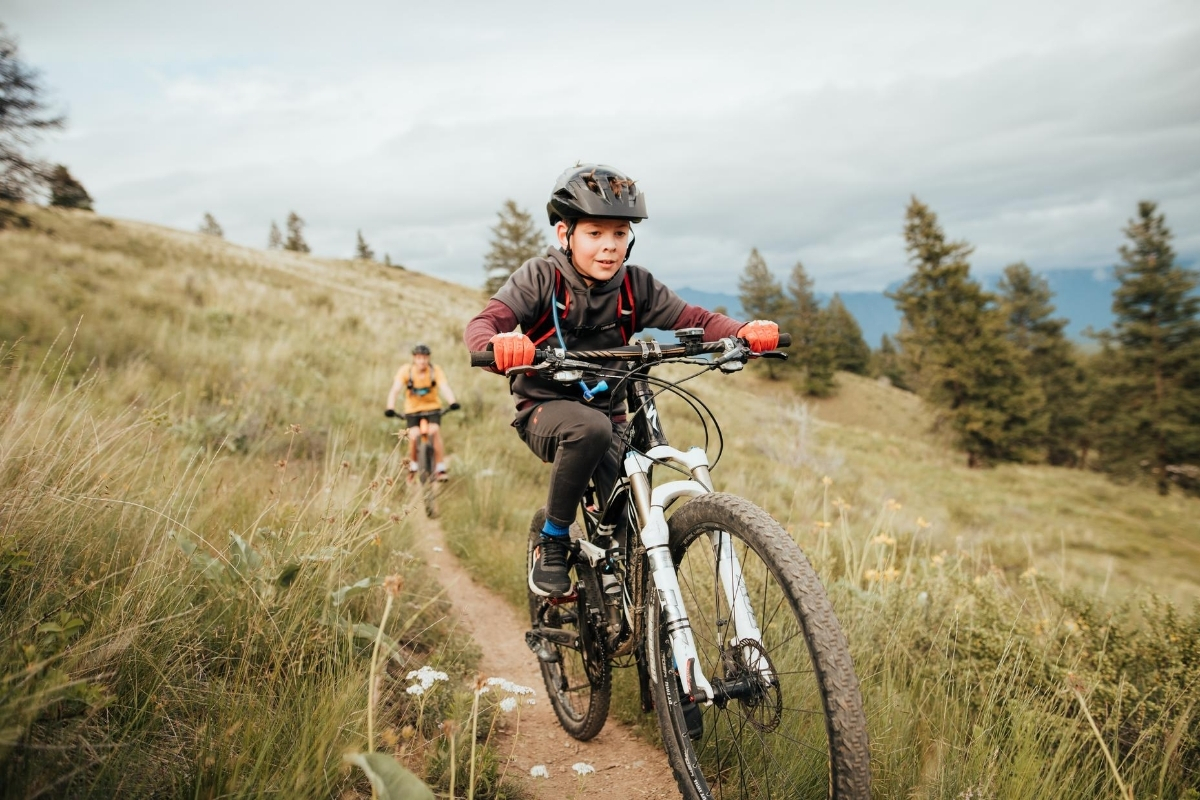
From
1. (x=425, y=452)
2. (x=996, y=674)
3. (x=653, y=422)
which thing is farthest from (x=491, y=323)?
(x=425, y=452)

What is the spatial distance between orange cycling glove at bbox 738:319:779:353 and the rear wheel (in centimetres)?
137

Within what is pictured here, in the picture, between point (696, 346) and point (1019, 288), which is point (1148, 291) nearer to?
point (1019, 288)

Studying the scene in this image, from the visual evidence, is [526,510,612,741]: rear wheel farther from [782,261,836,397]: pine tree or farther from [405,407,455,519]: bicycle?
[782,261,836,397]: pine tree

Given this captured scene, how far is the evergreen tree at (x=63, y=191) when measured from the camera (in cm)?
1013

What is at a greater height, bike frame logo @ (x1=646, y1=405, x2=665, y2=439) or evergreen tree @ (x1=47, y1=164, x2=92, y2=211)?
evergreen tree @ (x1=47, y1=164, x2=92, y2=211)

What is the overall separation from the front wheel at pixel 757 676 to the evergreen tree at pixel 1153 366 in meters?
41.7

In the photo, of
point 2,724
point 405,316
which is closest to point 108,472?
point 2,724

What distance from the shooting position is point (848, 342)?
74.4 m

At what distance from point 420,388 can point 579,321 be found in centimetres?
622

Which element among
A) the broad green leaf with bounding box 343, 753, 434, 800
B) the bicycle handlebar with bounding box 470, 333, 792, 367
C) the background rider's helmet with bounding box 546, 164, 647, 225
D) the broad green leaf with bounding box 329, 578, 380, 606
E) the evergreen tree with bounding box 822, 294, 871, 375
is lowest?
the broad green leaf with bounding box 329, 578, 380, 606

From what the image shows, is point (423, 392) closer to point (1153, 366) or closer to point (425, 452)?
point (425, 452)

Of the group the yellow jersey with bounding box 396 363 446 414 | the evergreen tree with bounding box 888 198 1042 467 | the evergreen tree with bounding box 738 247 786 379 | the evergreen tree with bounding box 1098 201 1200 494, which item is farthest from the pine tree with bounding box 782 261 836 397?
the yellow jersey with bounding box 396 363 446 414

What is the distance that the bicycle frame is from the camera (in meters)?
2.22

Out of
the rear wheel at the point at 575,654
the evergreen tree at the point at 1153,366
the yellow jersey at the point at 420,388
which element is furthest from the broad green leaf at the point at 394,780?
the evergreen tree at the point at 1153,366
